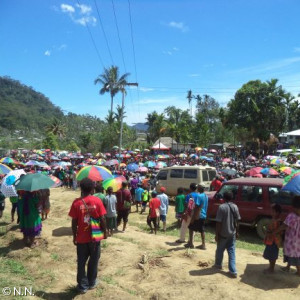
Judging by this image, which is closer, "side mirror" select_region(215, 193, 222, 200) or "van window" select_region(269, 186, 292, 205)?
"van window" select_region(269, 186, 292, 205)

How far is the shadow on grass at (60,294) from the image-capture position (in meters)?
4.95

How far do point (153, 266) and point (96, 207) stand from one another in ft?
6.74

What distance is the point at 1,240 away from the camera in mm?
7801

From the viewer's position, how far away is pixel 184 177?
14.5 meters

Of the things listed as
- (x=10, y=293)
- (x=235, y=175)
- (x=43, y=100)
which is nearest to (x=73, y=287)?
(x=10, y=293)

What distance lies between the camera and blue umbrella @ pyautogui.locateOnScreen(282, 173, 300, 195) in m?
5.49

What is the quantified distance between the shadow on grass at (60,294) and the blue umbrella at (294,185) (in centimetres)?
406

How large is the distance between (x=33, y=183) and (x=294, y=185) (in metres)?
5.15

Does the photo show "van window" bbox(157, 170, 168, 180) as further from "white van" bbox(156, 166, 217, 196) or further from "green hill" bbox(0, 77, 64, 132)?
"green hill" bbox(0, 77, 64, 132)

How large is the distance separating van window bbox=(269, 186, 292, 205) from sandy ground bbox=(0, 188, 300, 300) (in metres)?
1.93

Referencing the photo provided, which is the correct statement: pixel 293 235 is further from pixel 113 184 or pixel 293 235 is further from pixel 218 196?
pixel 113 184

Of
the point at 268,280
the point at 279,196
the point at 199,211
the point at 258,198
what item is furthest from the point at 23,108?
the point at 268,280

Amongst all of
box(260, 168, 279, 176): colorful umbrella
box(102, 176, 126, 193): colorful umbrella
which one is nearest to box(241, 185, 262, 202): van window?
box(102, 176, 126, 193): colorful umbrella

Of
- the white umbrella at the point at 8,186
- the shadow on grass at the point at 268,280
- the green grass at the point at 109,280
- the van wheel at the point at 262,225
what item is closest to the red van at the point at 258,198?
the van wheel at the point at 262,225
